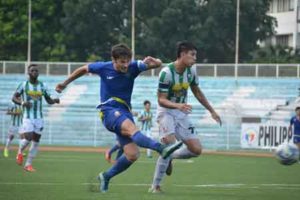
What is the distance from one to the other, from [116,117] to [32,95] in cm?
804

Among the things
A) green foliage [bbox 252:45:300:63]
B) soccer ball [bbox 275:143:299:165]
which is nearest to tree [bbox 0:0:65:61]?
green foliage [bbox 252:45:300:63]

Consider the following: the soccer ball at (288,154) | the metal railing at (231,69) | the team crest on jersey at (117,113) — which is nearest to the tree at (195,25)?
the metal railing at (231,69)

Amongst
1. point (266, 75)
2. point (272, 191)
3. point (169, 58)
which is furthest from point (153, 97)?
point (272, 191)

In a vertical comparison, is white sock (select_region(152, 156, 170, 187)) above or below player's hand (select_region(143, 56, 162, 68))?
below

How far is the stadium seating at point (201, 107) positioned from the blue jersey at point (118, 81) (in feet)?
90.5

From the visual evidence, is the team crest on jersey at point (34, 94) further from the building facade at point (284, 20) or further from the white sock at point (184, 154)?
the building facade at point (284, 20)

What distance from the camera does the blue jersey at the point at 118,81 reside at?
14.2 meters

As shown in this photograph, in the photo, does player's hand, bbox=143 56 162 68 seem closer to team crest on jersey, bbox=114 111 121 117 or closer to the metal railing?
team crest on jersey, bbox=114 111 121 117

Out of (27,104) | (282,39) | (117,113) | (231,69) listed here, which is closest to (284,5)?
(282,39)

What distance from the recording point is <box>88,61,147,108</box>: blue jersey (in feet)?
46.5

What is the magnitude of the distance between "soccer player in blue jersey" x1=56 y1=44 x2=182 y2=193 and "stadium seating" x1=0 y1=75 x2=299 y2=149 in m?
27.6

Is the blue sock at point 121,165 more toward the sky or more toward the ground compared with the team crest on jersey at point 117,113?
more toward the ground

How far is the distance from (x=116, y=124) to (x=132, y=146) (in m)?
0.40

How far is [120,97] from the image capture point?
14164 mm
